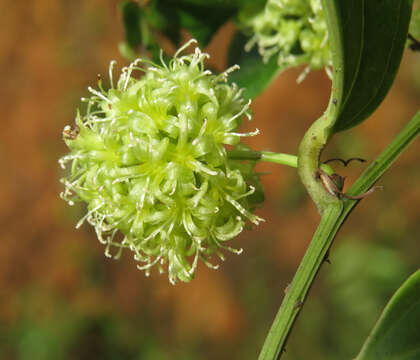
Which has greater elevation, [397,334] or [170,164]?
[170,164]

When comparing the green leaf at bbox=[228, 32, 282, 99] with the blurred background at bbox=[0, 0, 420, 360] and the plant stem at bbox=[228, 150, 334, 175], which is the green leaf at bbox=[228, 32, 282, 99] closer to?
the plant stem at bbox=[228, 150, 334, 175]

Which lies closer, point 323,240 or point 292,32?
point 323,240

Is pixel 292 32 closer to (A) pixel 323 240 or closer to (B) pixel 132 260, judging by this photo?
(A) pixel 323 240

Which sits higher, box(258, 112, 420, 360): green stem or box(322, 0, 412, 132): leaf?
box(322, 0, 412, 132): leaf

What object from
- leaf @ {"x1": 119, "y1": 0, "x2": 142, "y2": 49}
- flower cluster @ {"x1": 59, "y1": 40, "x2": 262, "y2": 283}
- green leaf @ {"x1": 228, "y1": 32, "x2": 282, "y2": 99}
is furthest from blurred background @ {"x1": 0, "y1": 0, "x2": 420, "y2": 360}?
flower cluster @ {"x1": 59, "y1": 40, "x2": 262, "y2": 283}

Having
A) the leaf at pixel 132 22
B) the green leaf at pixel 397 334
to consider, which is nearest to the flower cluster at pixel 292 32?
the leaf at pixel 132 22

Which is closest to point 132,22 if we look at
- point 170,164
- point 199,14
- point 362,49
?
point 199,14
